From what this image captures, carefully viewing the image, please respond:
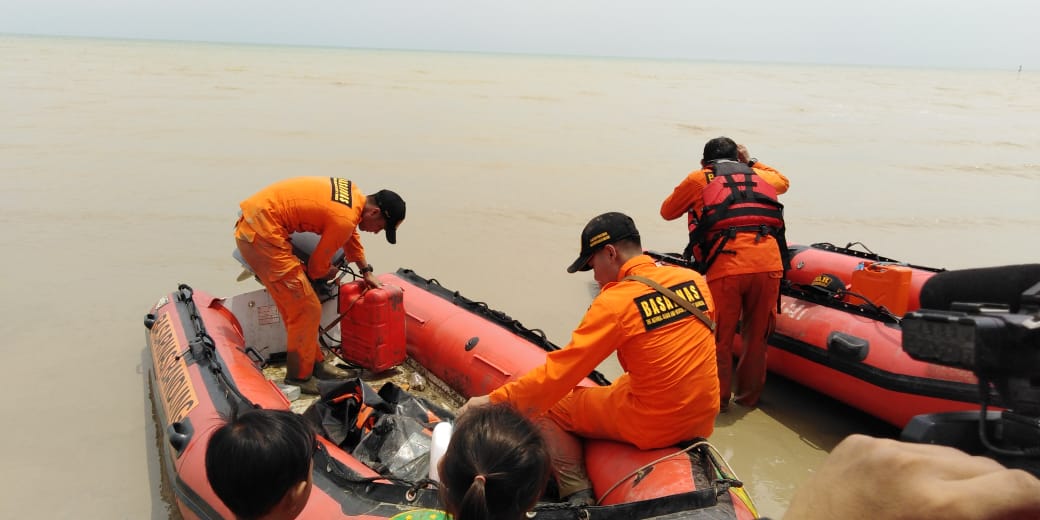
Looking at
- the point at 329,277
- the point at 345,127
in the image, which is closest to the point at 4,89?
the point at 345,127

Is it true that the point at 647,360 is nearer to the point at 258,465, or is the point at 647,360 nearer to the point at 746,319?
the point at 258,465

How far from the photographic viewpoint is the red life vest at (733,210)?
3699 millimetres

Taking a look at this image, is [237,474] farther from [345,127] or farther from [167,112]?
[167,112]

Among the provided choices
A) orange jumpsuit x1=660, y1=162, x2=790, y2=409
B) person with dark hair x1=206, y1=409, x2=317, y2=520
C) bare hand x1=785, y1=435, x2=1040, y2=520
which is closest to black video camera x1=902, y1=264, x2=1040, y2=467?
bare hand x1=785, y1=435, x2=1040, y2=520

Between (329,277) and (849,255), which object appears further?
(849,255)

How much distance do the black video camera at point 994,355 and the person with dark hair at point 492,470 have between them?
70cm

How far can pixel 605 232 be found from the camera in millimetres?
2588

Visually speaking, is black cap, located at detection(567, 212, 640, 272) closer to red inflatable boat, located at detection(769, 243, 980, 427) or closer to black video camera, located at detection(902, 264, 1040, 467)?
red inflatable boat, located at detection(769, 243, 980, 427)

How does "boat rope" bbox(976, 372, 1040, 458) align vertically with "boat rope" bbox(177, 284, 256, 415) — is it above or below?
above

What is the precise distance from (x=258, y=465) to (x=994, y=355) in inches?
52.4

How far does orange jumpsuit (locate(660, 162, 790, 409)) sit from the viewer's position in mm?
3682

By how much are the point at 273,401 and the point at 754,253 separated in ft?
8.15

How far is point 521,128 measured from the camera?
49.5 feet

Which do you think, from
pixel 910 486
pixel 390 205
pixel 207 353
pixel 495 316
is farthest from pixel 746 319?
pixel 910 486
